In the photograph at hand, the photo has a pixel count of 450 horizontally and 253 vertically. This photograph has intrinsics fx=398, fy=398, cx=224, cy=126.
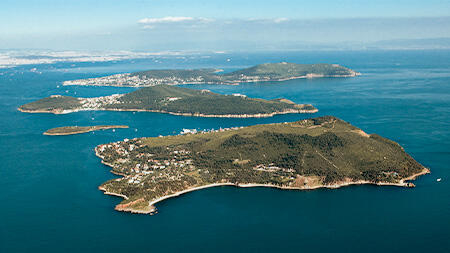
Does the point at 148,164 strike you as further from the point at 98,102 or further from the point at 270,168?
the point at 98,102

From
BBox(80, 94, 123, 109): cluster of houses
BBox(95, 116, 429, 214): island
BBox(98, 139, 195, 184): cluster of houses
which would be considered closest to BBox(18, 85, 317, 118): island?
BBox(80, 94, 123, 109): cluster of houses

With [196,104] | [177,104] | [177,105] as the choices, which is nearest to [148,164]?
[196,104]

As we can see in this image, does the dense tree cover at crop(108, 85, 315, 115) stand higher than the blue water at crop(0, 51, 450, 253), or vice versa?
the dense tree cover at crop(108, 85, 315, 115)

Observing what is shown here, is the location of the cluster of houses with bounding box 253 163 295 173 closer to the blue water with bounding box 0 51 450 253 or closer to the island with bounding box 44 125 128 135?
the blue water with bounding box 0 51 450 253

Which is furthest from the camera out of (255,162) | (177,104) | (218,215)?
(177,104)

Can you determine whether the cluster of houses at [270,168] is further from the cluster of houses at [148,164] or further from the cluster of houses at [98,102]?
the cluster of houses at [98,102]

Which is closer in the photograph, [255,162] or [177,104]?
[255,162]

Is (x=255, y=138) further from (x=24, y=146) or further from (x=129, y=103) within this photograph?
(x=129, y=103)
